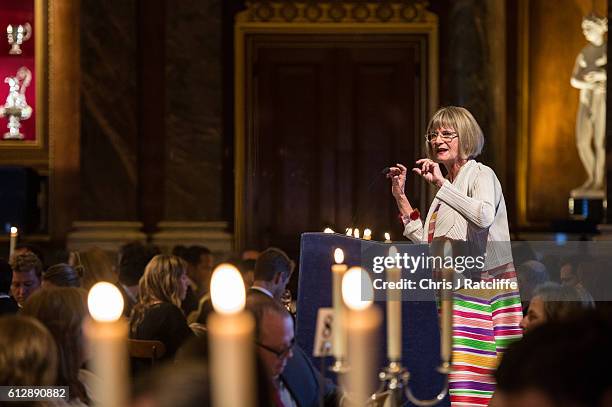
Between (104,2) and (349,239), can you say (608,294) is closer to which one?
(349,239)

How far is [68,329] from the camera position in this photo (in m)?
3.57

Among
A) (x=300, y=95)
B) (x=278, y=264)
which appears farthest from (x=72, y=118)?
(x=278, y=264)

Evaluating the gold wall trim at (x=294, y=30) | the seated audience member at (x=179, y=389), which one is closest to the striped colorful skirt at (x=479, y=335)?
the seated audience member at (x=179, y=389)

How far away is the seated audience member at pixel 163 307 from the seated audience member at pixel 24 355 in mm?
3080

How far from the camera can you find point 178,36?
41.2ft

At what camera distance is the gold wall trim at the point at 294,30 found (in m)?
13.5

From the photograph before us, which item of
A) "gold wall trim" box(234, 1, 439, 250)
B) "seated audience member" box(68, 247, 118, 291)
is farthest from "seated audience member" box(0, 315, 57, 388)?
"gold wall trim" box(234, 1, 439, 250)

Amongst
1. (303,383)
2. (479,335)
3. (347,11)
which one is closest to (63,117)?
(347,11)

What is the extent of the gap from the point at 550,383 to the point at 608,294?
201 inches

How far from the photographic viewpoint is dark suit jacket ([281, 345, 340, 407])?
3832 mm

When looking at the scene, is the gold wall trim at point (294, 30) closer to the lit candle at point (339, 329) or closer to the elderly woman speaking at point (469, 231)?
the elderly woman speaking at point (469, 231)

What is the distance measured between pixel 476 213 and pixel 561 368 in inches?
121

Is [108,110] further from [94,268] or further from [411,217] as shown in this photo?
[411,217]

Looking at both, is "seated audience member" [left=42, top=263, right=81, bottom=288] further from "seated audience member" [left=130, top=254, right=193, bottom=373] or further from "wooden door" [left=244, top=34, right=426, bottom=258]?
"wooden door" [left=244, top=34, right=426, bottom=258]
